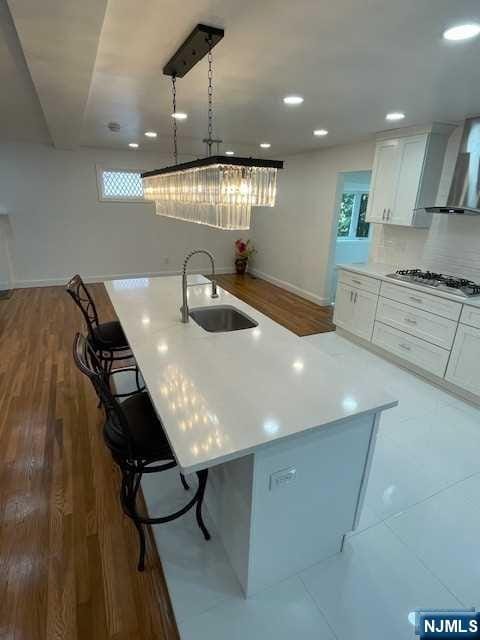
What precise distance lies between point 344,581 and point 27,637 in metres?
1.39

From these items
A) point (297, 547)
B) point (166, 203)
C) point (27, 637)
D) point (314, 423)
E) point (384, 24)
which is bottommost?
point (27, 637)

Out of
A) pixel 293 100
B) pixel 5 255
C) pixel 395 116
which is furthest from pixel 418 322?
pixel 5 255

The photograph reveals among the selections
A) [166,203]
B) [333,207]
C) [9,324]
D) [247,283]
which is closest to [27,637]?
[166,203]

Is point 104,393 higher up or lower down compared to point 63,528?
higher up

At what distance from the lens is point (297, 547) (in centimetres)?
159

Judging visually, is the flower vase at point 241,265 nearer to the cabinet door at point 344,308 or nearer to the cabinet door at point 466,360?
the cabinet door at point 344,308

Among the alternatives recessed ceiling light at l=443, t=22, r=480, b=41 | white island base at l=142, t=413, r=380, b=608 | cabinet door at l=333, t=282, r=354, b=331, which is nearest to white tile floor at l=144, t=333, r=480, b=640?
white island base at l=142, t=413, r=380, b=608

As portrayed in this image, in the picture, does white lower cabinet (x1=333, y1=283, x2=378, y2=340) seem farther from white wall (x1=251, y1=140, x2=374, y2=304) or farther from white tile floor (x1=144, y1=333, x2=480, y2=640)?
white tile floor (x1=144, y1=333, x2=480, y2=640)

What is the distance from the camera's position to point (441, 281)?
3418 mm

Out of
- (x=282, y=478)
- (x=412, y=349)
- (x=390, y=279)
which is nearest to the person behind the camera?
(x=282, y=478)

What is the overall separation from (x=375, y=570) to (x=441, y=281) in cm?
273

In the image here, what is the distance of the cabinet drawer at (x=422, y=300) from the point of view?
3100 millimetres

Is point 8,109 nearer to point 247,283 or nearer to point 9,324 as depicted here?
point 9,324

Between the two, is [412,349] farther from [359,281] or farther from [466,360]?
[359,281]
